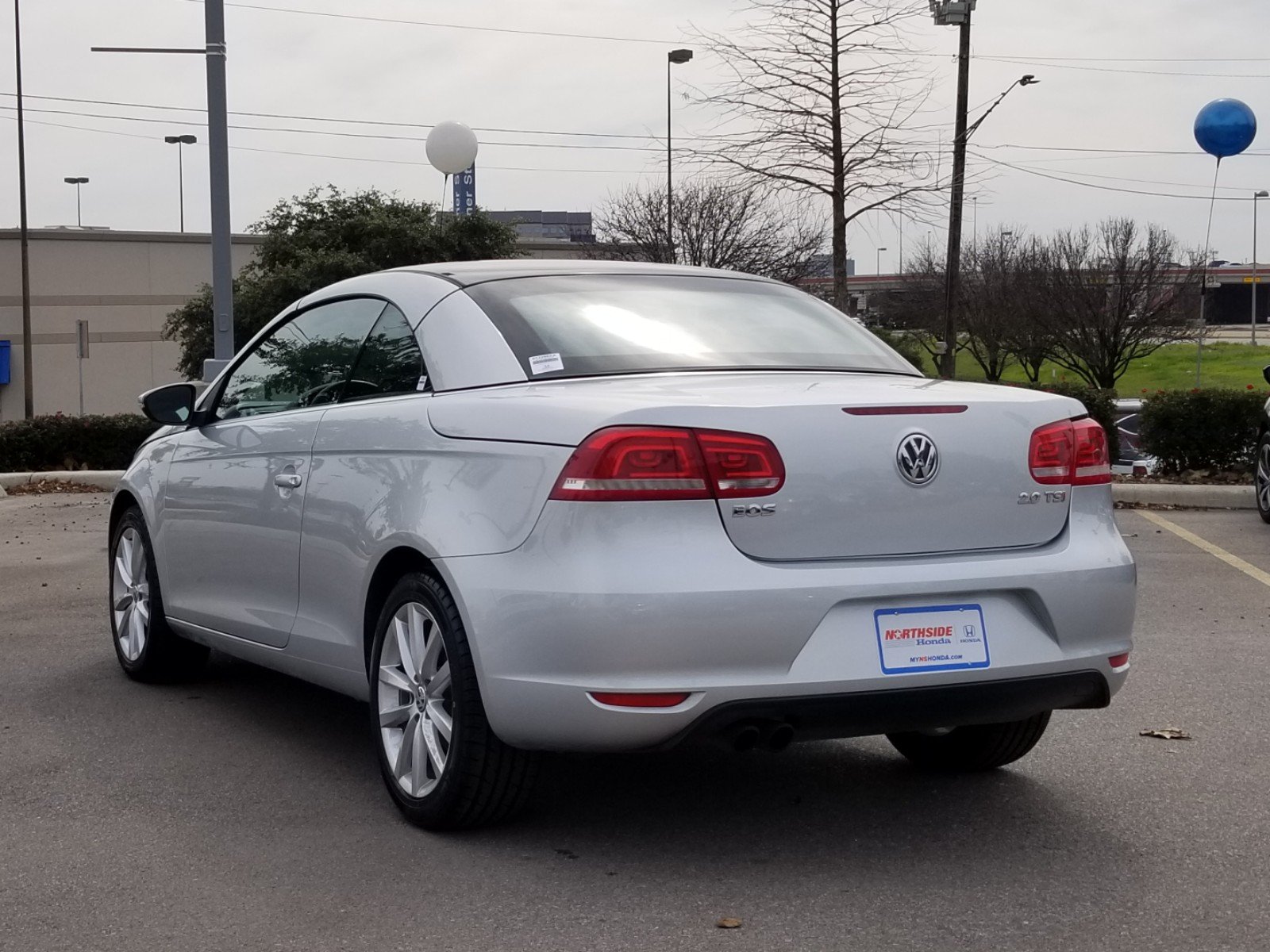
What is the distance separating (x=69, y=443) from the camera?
64.2ft

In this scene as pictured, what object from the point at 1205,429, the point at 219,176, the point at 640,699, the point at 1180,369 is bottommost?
the point at 640,699

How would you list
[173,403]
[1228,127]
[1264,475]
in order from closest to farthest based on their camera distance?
1. [173,403]
2. [1264,475]
3. [1228,127]

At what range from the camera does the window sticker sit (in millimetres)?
4527

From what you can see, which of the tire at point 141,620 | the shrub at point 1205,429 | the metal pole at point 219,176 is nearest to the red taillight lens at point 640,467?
the tire at point 141,620

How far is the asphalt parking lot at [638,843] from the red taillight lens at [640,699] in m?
0.47

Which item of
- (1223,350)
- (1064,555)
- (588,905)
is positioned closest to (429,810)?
(588,905)

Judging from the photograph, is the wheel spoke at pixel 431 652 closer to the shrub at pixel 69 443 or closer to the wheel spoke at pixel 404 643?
the wheel spoke at pixel 404 643

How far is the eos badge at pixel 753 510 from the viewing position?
397 cm

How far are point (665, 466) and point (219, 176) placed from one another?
13486 mm

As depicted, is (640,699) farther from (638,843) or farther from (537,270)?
(537,270)

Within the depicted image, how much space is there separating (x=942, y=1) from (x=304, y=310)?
24.8 metres

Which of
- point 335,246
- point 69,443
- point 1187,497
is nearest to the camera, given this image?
point 1187,497

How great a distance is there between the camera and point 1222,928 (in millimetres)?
3697

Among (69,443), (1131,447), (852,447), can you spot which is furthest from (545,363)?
(69,443)
